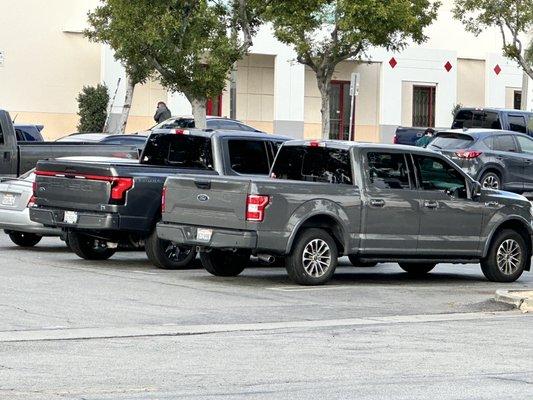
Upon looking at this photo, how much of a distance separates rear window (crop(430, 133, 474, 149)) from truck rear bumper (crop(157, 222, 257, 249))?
1603 cm

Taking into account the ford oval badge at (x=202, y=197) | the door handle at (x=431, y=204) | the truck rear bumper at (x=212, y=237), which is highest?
the ford oval badge at (x=202, y=197)

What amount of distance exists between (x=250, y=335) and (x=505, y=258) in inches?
263

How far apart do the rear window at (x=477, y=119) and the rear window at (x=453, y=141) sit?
4.92m

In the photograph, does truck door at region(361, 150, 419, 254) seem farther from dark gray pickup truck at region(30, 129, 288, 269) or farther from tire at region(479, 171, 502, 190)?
tire at region(479, 171, 502, 190)

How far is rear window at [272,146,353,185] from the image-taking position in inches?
706

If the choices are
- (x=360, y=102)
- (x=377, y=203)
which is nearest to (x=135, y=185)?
(x=377, y=203)

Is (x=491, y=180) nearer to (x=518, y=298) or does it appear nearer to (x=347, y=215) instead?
(x=347, y=215)

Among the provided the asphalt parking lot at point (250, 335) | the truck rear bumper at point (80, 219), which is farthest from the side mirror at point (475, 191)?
the truck rear bumper at point (80, 219)

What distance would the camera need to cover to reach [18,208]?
21094 millimetres

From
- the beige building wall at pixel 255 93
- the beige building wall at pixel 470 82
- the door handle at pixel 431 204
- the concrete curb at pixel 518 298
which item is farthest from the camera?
the beige building wall at pixel 470 82

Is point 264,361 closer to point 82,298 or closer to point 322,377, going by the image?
point 322,377

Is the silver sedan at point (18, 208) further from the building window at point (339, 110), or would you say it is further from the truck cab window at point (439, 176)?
the building window at point (339, 110)

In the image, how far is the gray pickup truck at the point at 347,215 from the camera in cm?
1692

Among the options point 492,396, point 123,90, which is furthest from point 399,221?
point 123,90
